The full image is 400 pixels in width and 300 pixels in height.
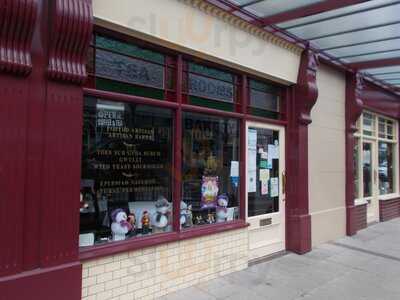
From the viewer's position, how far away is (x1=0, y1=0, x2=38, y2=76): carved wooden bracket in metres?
2.96

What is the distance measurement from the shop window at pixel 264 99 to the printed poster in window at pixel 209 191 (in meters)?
1.33

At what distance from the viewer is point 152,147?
450 cm

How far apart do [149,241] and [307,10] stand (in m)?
3.74

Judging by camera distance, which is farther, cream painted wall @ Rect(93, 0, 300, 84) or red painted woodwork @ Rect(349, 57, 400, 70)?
red painted woodwork @ Rect(349, 57, 400, 70)

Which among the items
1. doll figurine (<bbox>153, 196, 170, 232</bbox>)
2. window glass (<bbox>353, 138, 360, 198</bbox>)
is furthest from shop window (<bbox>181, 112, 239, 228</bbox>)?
window glass (<bbox>353, 138, 360, 198</bbox>)

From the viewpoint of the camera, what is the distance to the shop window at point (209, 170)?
4965mm

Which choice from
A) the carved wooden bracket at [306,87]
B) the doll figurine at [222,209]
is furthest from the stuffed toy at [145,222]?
the carved wooden bracket at [306,87]

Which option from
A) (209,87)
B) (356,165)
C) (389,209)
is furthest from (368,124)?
(209,87)

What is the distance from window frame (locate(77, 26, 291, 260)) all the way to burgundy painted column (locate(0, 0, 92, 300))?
1.26ft

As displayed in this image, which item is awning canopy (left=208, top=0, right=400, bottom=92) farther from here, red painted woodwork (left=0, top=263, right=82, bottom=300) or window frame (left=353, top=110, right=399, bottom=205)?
red painted woodwork (left=0, top=263, right=82, bottom=300)

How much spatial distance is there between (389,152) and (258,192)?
22.7ft

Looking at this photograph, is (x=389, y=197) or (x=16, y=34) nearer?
(x=16, y=34)

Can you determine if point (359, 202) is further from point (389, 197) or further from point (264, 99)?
point (264, 99)

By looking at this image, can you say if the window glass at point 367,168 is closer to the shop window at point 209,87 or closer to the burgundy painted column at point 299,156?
the burgundy painted column at point 299,156
